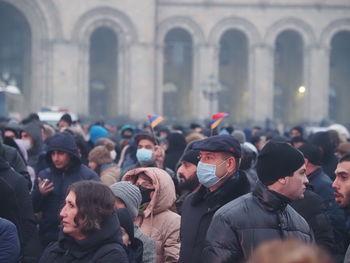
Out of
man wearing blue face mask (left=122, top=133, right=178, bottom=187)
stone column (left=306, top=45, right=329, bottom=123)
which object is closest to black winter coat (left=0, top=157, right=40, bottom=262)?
man wearing blue face mask (left=122, top=133, right=178, bottom=187)

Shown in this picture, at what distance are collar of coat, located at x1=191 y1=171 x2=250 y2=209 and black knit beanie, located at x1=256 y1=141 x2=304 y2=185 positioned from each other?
2.37ft

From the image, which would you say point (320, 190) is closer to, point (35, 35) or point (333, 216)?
point (333, 216)

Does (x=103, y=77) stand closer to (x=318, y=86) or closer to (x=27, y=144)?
(x=318, y=86)

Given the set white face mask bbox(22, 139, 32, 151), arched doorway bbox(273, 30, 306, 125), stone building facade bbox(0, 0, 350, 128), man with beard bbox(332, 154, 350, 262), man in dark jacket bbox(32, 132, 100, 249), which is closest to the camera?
man with beard bbox(332, 154, 350, 262)

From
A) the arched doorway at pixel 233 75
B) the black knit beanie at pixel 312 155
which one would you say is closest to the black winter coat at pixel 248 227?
the black knit beanie at pixel 312 155

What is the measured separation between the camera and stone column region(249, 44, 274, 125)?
4094 cm

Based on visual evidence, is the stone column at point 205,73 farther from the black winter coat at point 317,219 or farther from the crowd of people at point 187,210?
the black winter coat at point 317,219

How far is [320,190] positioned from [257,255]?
5.22 metres

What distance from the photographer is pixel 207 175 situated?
533 cm

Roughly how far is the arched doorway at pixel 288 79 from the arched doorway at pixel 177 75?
17.7ft

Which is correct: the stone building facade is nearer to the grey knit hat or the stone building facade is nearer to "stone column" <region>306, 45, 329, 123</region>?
"stone column" <region>306, 45, 329, 123</region>

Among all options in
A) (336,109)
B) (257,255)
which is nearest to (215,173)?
(257,255)

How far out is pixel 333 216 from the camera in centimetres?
701

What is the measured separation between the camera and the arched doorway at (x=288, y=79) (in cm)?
4366
